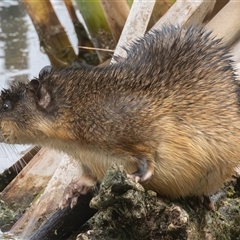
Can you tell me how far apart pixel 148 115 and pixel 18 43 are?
16.1ft

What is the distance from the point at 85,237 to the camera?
4.57 m

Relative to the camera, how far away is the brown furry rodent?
4898 millimetres

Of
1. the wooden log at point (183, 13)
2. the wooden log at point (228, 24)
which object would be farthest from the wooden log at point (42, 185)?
the wooden log at point (228, 24)

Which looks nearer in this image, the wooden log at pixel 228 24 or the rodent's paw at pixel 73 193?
the rodent's paw at pixel 73 193

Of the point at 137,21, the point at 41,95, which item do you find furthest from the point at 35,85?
the point at 137,21

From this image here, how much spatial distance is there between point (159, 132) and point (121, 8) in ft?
10.6

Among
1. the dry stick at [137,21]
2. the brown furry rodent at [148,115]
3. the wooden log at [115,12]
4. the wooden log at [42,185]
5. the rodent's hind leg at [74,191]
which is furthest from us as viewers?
the wooden log at [115,12]

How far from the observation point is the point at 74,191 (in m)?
5.14

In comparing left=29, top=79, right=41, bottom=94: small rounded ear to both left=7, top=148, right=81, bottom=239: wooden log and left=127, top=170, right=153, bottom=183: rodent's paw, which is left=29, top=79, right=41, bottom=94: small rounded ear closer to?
left=7, top=148, right=81, bottom=239: wooden log

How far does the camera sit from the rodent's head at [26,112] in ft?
16.9

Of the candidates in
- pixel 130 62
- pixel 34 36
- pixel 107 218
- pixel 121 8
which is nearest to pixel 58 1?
pixel 34 36

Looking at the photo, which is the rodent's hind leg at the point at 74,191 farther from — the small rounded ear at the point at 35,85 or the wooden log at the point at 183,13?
the wooden log at the point at 183,13

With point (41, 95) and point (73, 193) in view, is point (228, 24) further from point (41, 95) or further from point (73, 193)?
point (73, 193)

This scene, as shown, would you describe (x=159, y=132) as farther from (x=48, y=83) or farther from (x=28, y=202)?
(x=28, y=202)
